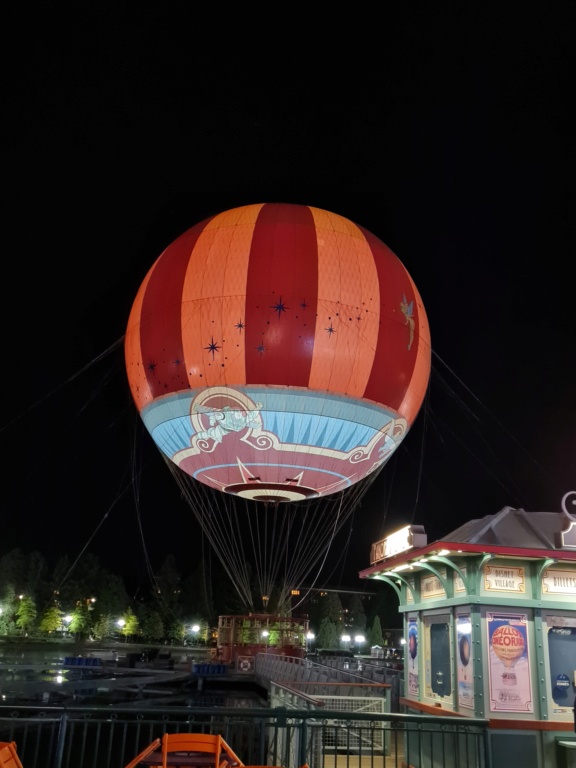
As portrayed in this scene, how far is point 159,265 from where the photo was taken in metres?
14.7

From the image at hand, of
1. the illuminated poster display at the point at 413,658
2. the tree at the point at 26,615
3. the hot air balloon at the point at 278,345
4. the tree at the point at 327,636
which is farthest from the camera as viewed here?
the tree at the point at 327,636

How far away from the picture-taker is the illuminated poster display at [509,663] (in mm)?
11117

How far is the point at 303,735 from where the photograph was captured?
7398mm

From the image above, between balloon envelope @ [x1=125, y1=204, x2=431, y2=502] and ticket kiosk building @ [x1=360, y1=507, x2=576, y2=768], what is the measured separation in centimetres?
334

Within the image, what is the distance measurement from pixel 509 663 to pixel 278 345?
24.0ft

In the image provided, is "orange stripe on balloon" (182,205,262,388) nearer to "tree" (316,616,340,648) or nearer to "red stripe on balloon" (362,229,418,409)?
"red stripe on balloon" (362,229,418,409)

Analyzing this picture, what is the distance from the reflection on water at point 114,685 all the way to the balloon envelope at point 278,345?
18.6 meters

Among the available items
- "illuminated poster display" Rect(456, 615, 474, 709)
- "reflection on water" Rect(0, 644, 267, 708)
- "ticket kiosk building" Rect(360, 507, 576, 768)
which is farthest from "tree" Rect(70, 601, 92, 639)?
"illuminated poster display" Rect(456, 615, 474, 709)

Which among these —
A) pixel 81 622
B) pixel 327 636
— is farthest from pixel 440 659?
pixel 327 636

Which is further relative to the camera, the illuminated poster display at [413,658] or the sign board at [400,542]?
the illuminated poster display at [413,658]

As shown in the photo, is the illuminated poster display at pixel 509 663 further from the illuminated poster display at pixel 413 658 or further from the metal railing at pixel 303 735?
the illuminated poster display at pixel 413 658

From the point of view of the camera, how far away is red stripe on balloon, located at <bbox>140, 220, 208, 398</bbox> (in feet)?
44.8

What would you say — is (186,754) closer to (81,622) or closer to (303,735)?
(303,735)

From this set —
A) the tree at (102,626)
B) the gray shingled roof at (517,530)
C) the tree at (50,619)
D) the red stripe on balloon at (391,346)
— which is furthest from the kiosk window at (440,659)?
the tree at (102,626)
